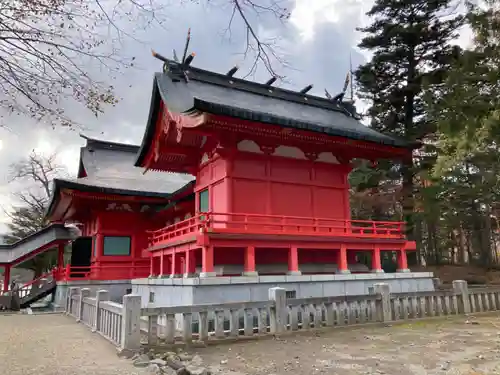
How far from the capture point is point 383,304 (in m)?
9.84

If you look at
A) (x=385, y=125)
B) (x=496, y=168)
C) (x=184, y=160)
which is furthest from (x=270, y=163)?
(x=385, y=125)

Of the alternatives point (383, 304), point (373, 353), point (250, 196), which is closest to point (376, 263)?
point (383, 304)

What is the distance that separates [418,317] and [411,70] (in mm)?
19129

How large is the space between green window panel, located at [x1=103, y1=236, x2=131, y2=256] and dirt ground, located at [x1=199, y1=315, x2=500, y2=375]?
14.5 metres

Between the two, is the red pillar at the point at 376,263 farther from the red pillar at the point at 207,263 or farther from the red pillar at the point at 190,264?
the red pillar at the point at 190,264

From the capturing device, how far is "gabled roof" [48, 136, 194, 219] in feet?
60.3

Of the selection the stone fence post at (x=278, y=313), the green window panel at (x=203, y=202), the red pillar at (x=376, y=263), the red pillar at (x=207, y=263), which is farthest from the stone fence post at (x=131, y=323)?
the red pillar at (x=376, y=263)

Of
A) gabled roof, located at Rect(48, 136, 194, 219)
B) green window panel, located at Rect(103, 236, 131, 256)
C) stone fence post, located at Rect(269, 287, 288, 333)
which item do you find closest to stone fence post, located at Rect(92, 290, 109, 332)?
→ stone fence post, located at Rect(269, 287, 288, 333)

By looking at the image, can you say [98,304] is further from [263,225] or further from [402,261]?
[402,261]

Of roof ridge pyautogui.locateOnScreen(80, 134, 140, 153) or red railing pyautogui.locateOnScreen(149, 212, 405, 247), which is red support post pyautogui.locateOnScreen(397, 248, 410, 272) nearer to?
red railing pyautogui.locateOnScreen(149, 212, 405, 247)

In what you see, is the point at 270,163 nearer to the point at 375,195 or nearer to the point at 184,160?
the point at 184,160

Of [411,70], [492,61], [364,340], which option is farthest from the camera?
[411,70]

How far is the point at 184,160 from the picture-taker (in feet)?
51.9

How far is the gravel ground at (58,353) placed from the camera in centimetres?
620
